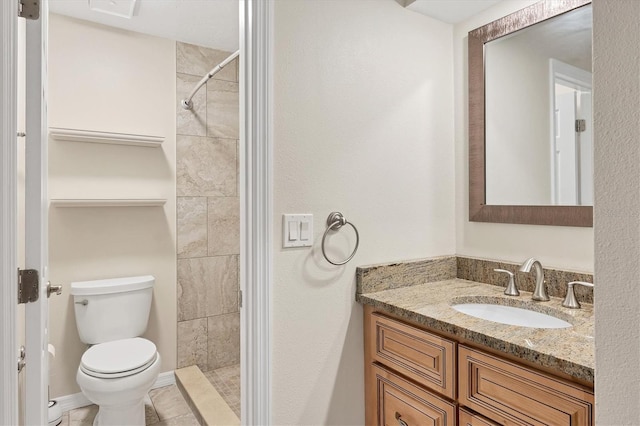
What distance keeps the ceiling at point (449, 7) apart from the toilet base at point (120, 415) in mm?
2331

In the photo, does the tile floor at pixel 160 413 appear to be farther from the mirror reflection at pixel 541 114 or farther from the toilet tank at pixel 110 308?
the mirror reflection at pixel 541 114

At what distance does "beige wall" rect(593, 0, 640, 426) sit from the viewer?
58 centimetres

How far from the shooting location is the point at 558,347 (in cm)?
96

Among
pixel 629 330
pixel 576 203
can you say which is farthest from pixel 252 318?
pixel 576 203

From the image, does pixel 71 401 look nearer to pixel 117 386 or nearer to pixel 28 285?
pixel 117 386

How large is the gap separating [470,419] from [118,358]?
5.73ft

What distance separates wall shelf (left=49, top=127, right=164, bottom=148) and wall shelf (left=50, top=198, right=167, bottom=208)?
14.0 inches

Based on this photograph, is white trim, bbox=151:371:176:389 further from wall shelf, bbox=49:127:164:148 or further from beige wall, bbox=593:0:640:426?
beige wall, bbox=593:0:640:426

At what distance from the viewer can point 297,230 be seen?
1384 millimetres

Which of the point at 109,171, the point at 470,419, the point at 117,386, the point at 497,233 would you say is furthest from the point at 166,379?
the point at 497,233

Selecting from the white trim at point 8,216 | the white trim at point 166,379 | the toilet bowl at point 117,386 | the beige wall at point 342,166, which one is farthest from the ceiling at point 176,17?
the white trim at point 166,379

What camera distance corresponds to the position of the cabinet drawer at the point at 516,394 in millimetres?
898

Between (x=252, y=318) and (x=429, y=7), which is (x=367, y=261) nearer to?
(x=252, y=318)

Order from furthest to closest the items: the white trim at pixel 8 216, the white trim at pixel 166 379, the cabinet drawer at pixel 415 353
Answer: the white trim at pixel 166 379, the cabinet drawer at pixel 415 353, the white trim at pixel 8 216
